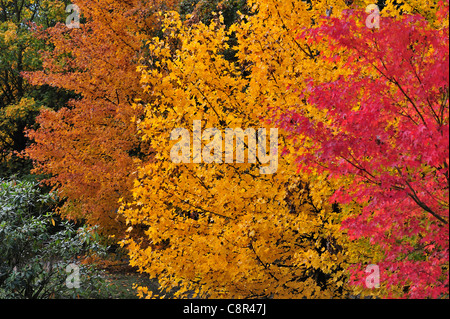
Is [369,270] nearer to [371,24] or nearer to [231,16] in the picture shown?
[371,24]

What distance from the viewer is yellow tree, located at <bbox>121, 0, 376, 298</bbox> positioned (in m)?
6.00

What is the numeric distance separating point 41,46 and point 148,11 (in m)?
9.01

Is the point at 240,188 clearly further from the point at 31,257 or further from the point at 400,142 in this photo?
the point at 31,257

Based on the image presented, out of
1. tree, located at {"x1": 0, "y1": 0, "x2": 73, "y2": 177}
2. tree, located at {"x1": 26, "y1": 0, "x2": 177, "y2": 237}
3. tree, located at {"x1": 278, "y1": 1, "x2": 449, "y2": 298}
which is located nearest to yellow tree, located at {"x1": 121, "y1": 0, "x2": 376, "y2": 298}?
tree, located at {"x1": 278, "y1": 1, "x2": 449, "y2": 298}

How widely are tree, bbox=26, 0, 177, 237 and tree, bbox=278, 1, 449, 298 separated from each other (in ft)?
22.2

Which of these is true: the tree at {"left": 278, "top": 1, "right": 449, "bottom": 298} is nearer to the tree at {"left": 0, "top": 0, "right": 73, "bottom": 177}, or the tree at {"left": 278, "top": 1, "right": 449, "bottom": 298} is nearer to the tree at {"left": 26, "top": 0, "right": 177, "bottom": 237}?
the tree at {"left": 26, "top": 0, "right": 177, "bottom": 237}

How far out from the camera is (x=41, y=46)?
18.9 metres

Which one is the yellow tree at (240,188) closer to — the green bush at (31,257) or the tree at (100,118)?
the green bush at (31,257)

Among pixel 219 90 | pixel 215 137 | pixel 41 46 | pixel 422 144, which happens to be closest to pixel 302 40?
pixel 219 90

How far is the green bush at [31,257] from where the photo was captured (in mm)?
6531

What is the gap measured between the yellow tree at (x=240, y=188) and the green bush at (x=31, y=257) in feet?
3.60

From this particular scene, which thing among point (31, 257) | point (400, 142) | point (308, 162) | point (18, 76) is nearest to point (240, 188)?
point (308, 162)

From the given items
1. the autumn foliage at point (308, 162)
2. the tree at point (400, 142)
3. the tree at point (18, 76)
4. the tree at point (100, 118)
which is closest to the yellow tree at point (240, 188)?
the autumn foliage at point (308, 162)

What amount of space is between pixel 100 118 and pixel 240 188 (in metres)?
6.67
